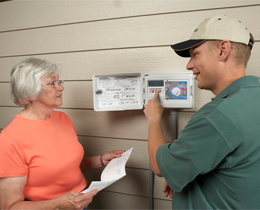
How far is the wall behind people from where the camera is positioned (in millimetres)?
1130

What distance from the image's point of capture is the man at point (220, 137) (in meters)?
0.62

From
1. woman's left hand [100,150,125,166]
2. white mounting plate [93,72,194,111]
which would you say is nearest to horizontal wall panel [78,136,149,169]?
woman's left hand [100,150,125,166]

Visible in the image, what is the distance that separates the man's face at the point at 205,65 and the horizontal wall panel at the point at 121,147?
0.62m

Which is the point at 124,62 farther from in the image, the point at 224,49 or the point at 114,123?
the point at 224,49

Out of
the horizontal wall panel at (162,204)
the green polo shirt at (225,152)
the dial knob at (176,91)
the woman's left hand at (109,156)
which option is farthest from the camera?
the horizontal wall panel at (162,204)

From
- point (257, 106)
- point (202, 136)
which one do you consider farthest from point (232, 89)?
point (202, 136)

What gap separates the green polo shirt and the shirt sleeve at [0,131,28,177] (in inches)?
22.2

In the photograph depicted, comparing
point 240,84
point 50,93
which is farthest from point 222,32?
point 50,93

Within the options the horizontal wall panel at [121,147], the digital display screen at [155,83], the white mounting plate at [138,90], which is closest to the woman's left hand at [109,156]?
the horizontal wall panel at [121,147]

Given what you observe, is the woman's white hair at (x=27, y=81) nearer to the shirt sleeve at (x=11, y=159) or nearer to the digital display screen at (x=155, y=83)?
the shirt sleeve at (x=11, y=159)

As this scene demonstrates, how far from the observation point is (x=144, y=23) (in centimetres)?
119

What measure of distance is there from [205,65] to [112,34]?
686 millimetres

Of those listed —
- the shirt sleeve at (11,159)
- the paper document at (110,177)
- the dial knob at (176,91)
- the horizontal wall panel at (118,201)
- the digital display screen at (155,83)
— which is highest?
the digital display screen at (155,83)

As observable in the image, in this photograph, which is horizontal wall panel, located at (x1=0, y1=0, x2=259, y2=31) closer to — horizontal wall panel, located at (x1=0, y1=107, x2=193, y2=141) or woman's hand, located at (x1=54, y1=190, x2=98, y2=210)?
horizontal wall panel, located at (x1=0, y1=107, x2=193, y2=141)
